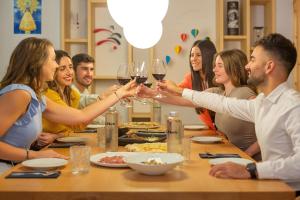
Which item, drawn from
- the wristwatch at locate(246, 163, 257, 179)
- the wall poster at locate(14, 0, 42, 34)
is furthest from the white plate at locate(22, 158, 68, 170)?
the wall poster at locate(14, 0, 42, 34)

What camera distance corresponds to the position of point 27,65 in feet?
7.16

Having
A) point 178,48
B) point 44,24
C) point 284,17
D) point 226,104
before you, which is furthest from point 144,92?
point 284,17

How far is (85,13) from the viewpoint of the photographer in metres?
4.57

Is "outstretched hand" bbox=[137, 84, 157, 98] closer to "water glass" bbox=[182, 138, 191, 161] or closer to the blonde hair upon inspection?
the blonde hair

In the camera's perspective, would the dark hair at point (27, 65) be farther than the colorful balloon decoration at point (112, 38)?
No

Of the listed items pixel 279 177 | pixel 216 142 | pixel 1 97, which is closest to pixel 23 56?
pixel 1 97

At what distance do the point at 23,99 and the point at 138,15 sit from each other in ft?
2.82

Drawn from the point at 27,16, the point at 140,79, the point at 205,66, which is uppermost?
the point at 27,16

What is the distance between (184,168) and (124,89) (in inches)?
38.1

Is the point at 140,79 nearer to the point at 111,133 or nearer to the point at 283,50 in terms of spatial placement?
the point at 111,133

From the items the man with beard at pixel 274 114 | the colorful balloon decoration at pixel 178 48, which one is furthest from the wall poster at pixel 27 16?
the man with beard at pixel 274 114

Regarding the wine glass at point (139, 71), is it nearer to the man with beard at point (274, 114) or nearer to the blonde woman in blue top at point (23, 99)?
the blonde woman in blue top at point (23, 99)

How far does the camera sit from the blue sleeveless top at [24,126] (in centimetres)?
207

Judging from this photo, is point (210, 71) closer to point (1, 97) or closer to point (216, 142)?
point (216, 142)
